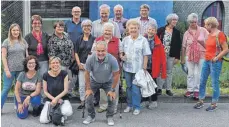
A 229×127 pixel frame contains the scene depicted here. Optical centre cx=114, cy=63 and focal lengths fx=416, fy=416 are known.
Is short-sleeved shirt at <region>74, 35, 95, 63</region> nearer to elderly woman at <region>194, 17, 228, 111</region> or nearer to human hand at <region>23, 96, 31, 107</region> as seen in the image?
human hand at <region>23, 96, 31, 107</region>

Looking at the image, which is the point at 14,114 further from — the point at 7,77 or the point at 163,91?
the point at 163,91

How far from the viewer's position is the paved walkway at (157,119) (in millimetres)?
6320

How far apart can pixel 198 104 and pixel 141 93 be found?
1.12 m

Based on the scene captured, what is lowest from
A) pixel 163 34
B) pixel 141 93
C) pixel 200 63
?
pixel 141 93

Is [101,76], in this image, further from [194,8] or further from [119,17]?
[194,8]

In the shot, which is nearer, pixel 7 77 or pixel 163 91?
pixel 7 77

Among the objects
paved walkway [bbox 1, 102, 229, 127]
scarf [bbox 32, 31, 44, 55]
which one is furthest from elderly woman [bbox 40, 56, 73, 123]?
scarf [bbox 32, 31, 44, 55]

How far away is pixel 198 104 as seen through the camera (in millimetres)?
7223

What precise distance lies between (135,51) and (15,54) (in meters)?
1.92

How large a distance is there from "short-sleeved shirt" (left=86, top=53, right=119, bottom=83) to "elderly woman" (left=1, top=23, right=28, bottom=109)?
1.23 meters

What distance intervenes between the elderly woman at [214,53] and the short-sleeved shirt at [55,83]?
7.80ft

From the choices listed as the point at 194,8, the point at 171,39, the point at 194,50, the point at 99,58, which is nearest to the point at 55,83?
the point at 99,58

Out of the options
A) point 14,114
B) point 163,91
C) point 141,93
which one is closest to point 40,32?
point 14,114

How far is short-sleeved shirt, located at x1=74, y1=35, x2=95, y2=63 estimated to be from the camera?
6.75 metres
